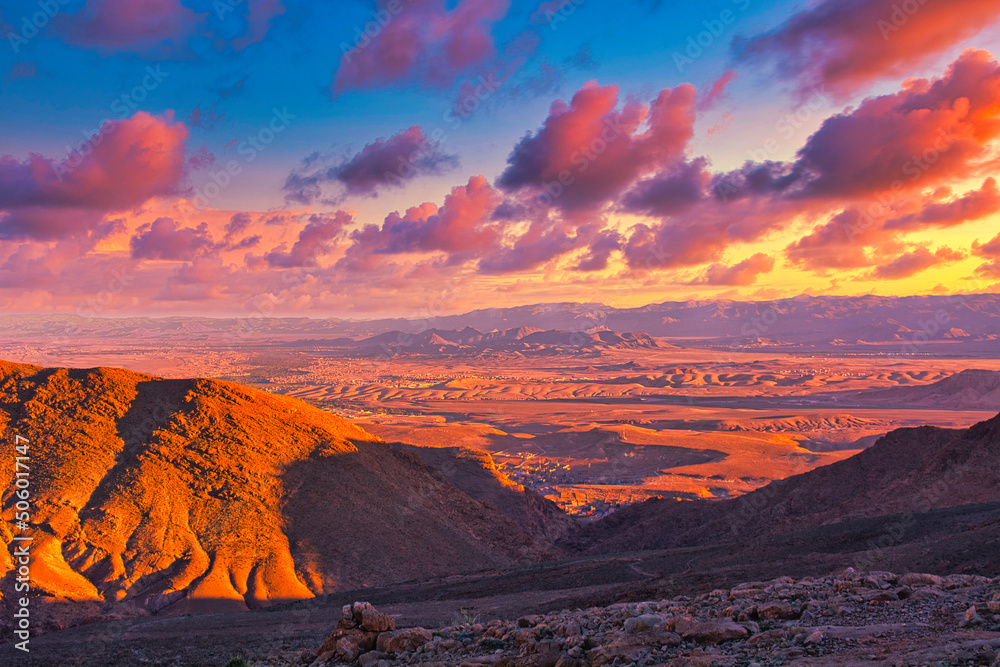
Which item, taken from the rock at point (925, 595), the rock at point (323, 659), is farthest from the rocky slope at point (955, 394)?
the rock at point (323, 659)

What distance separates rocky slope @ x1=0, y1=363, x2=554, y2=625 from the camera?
1104 inches

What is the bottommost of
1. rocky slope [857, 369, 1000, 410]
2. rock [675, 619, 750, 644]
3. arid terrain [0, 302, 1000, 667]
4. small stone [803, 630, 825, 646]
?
rocky slope [857, 369, 1000, 410]

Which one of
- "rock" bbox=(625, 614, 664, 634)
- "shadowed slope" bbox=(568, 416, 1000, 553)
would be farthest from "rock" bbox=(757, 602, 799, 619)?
"shadowed slope" bbox=(568, 416, 1000, 553)

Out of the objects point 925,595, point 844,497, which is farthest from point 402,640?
→ point 844,497

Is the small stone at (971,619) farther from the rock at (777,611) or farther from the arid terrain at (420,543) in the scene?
the rock at (777,611)

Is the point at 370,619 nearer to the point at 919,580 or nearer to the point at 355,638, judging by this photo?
the point at 355,638

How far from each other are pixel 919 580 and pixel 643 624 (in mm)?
6348

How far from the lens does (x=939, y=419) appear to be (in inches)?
4397

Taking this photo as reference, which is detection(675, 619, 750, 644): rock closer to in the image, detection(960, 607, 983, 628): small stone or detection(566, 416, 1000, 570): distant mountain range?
detection(960, 607, 983, 628): small stone

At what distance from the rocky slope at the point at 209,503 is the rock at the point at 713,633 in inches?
941

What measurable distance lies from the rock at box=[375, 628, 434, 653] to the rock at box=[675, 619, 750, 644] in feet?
15.5

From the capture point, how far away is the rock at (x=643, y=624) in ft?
32.7

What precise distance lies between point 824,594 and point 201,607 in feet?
83.5

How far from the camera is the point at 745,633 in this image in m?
9.30
